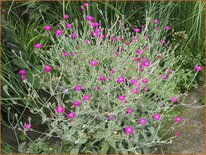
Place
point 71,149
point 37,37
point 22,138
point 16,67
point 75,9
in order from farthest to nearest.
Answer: point 75,9
point 37,37
point 16,67
point 22,138
point 71,149

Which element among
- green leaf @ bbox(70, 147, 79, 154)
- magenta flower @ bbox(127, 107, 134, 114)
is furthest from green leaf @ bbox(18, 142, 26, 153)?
magenta flower @ bbox(127, 107, 134, 114)

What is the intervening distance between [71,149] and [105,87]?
0.47 metres

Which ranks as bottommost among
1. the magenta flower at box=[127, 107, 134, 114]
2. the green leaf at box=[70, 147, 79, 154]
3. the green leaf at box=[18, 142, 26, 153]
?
the green leaf at box=[18, 142, 26, 153]

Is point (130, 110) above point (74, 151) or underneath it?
above

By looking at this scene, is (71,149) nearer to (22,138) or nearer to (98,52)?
(22,138)

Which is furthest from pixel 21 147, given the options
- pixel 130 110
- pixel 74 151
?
pixel 130 110

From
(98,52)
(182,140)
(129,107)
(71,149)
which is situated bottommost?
(182,140)

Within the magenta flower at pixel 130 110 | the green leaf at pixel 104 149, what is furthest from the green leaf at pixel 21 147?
the magenta flower at pixel 130 110

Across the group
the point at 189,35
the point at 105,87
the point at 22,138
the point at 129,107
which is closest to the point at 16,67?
the point at 22,138

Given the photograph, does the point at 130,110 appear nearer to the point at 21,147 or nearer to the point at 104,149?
the point at 104,149

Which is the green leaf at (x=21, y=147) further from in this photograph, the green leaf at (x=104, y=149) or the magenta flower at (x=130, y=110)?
the magenta flower at (x=130, y=110)

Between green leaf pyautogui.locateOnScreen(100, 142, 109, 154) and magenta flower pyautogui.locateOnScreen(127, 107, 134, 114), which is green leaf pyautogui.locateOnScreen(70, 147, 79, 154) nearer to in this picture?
green leaf pyautogui.locateOnScreen(100, 142, 109, 154)

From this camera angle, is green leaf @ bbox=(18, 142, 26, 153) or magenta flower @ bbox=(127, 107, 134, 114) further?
green leaf @ bbox=(18, 142, 26, 153)

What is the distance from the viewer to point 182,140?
104 inches
